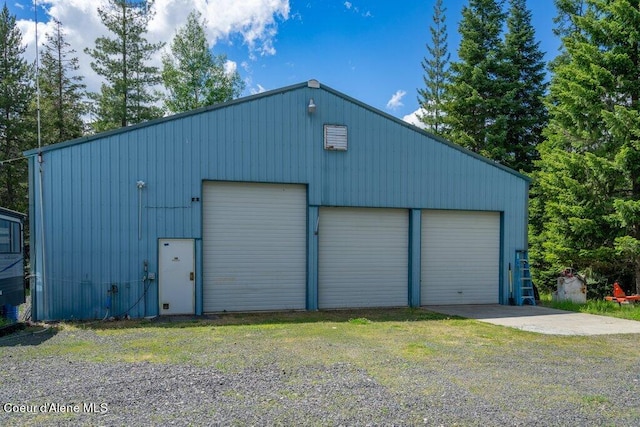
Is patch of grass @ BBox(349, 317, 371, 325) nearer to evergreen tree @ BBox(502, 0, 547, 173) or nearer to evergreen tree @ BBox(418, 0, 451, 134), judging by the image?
evergreen tree @ BBox(502, 0, 547, 173)

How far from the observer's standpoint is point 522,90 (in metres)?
26.7

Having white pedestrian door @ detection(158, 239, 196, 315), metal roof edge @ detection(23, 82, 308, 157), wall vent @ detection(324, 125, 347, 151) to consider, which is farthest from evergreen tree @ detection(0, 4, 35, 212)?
wall vent @ detection(324, 125, 347, 151)

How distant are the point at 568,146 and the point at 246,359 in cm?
1811

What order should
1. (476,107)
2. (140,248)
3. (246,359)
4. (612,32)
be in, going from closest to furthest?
1. (246,359)
2. (140,248)
3. (612,32)
4. (476,107)

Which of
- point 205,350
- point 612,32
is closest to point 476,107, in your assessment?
point 612,32

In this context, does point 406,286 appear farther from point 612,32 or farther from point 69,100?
point 69,100

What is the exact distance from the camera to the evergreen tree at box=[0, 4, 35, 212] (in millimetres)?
25875

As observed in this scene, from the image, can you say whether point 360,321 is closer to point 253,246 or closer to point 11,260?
point 253,246

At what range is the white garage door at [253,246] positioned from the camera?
11.9 meters

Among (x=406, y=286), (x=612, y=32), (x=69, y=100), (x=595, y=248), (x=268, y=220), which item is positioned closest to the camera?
(x=268, y=220)

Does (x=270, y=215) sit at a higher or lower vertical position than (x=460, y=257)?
higher

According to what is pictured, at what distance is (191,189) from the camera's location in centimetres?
1148

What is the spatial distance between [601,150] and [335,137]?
10.6 meters

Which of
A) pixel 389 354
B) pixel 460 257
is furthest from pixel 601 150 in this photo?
pixel 389 354
